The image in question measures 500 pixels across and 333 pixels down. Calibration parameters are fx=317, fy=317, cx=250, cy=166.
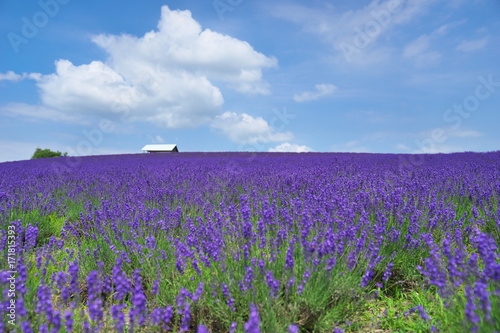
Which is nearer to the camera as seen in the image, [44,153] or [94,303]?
[94,303]

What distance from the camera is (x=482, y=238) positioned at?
1.45 m

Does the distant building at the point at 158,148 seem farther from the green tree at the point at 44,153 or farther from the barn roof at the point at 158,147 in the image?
the green tree at the point at 44,153

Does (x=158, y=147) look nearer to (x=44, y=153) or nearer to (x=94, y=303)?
(x=44, y=153)

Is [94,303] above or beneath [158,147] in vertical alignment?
beneath

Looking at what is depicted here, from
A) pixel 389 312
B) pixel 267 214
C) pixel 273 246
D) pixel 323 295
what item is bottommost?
pixel 389 312

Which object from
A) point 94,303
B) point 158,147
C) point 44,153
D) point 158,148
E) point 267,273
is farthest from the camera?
point 158,147

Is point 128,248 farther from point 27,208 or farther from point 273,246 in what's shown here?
point 27,208

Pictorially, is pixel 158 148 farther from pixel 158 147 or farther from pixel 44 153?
pixel 44 153

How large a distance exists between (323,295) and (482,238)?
0.87 metres

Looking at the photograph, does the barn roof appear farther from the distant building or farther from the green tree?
the green tree

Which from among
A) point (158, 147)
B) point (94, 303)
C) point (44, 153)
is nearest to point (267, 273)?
point (94, 303)

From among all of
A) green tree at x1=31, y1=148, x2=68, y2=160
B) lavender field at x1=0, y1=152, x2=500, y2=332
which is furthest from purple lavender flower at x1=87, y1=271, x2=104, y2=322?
green tree at x1=31, y1=148, x2=68, y2=160

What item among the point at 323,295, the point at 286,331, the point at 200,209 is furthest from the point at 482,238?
the point at 200,209

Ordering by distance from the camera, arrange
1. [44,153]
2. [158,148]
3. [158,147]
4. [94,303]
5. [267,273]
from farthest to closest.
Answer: [158,147]
[158,148]
[44,153]
[267,273]
[94,303]
